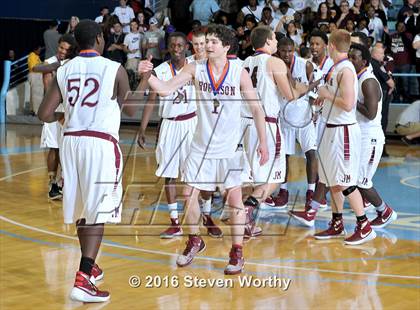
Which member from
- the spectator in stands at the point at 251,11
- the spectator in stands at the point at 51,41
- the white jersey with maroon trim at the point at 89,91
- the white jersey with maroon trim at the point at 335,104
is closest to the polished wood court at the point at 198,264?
the white jersey with maroon trim at the point at 335,104

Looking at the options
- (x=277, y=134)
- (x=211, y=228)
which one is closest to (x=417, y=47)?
(x=277, y=134)

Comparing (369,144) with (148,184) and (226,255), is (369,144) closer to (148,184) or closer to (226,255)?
(226,255)

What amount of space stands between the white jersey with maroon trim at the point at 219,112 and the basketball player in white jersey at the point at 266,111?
53.1 inches

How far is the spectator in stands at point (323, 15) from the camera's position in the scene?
1844 cm

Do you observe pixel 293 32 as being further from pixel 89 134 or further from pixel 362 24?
pixel 89 134

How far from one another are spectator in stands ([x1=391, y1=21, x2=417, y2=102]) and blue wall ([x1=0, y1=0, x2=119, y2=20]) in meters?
9.96

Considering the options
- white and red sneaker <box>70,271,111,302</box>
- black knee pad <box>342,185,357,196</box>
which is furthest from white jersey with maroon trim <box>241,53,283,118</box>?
white and red sneaker <box>70,271,111,302</box>

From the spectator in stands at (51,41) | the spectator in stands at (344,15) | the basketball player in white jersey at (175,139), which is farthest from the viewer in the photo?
the spectator in stands at (51,41)

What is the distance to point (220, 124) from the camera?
24.8ft

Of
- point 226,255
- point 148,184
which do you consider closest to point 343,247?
point 226,255

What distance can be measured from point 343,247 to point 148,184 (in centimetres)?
460

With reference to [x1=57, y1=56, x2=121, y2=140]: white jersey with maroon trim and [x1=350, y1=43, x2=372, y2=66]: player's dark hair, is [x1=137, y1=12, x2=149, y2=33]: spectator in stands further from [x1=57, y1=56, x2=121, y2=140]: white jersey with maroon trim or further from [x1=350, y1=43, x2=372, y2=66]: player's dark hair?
[x1=57, y1=56, x2=121, y2=140]: white jersey with maroon trim

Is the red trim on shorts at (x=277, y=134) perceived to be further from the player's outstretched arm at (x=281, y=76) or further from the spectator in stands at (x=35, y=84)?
the spectator in stands at (x=35, y=84)

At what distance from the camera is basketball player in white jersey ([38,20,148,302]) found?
22.0 ft
